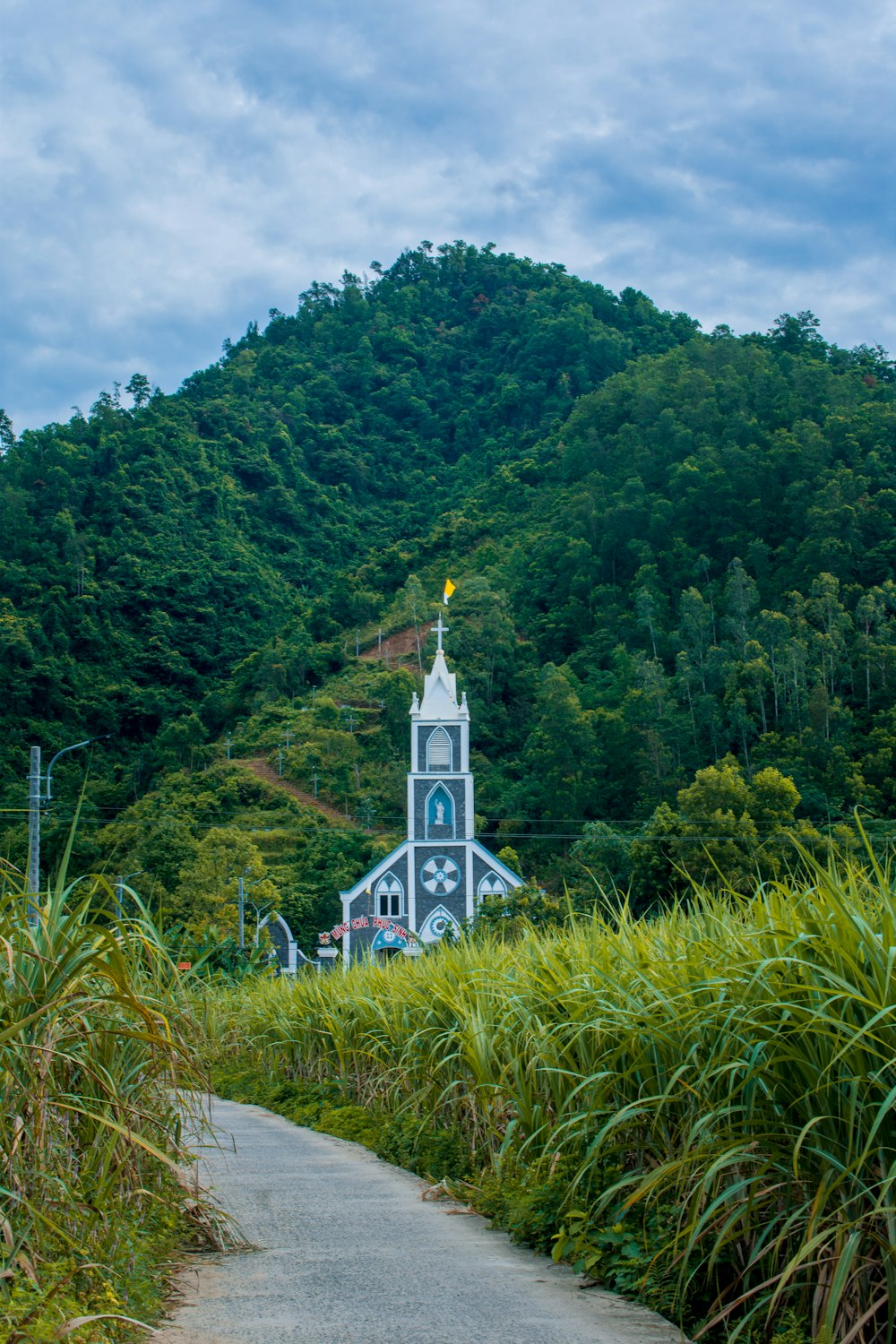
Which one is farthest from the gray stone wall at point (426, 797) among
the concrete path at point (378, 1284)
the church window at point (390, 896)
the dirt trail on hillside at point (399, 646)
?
the concrete path at point (378, 1284)

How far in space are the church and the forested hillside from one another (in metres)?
4.07

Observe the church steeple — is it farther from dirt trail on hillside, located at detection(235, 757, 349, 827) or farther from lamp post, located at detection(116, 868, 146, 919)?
lamp post, located at detection(116, 868, 146, 919)

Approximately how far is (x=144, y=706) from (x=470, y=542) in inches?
958

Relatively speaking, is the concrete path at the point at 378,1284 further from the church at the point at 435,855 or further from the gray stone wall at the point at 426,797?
the gray stone wall at the point at 426,797

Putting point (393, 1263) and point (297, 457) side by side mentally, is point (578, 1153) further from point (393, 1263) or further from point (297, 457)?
point (297, 457)

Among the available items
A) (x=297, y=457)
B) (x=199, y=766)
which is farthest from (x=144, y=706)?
(x=297, y=457)

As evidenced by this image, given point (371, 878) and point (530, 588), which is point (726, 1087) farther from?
point (530, 588)

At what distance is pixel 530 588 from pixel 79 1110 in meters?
66.6

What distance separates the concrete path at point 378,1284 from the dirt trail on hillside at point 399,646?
2410 inches

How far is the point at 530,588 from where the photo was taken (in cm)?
7050

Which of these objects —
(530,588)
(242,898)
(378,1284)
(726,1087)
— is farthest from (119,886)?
(530,588)

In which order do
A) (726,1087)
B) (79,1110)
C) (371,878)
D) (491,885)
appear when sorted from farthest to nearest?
(371,878) < (491,885) < (726,1087) < (79,1110)

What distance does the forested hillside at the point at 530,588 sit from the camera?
1972 inches

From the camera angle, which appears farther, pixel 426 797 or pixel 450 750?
pixel 450 750
